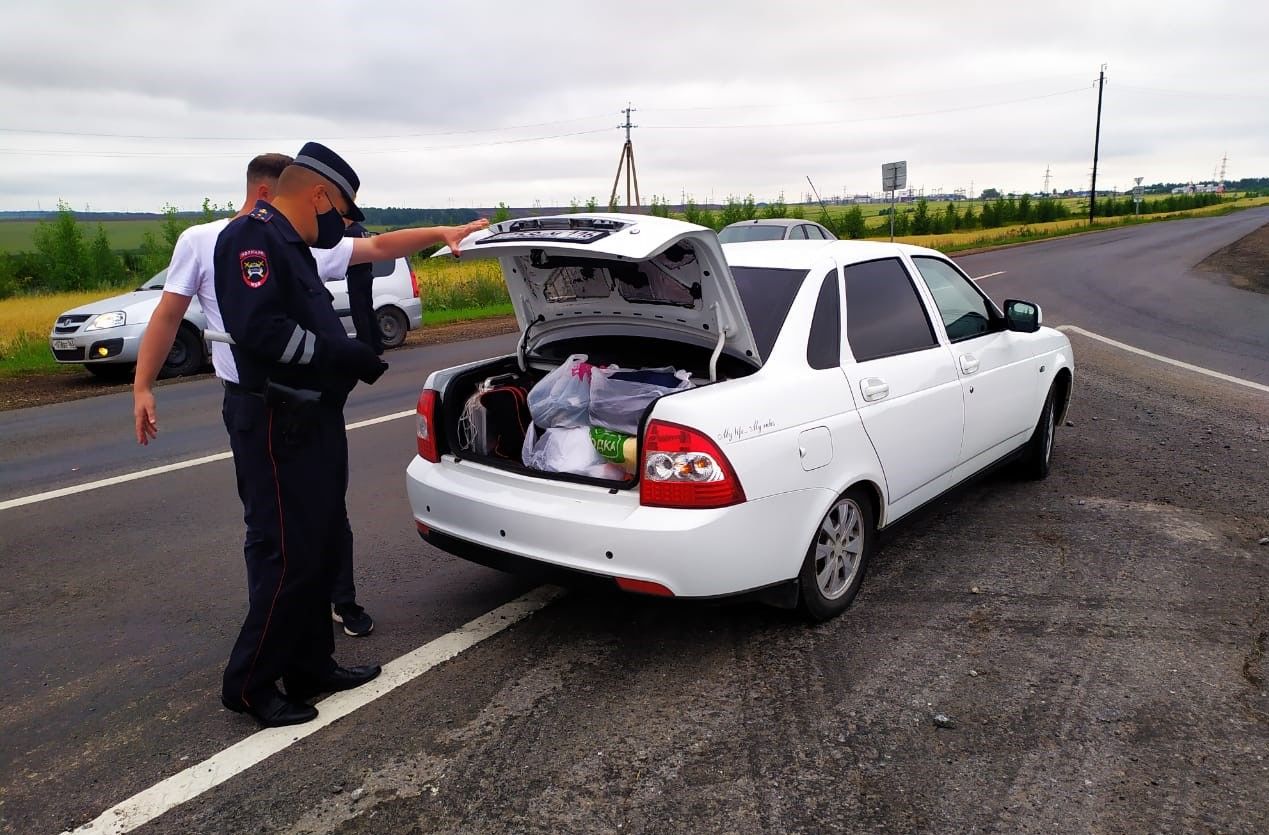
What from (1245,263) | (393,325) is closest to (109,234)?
(393,325)

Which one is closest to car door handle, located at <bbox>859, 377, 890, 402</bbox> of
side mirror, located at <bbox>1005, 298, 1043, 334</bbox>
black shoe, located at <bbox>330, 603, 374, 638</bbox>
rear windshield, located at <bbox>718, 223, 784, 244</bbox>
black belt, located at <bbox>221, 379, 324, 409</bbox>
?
side mirror, located at <bbox>1005, 298, 1043, 334</bbox>

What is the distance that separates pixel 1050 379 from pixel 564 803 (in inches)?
180

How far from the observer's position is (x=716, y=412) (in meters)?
3.49

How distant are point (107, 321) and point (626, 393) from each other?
10.3m

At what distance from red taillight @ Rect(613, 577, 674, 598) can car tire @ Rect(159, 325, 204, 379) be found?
1078 cm

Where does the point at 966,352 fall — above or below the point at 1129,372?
above

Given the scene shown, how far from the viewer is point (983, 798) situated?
113 inches

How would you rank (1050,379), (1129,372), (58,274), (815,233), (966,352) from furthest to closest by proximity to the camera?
(58,274) → (815,233) → (1129,372) → (1050,379) → (966,352)

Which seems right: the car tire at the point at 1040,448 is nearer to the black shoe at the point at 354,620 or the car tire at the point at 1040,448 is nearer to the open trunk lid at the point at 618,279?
the open trunk lid at the point at 618,279

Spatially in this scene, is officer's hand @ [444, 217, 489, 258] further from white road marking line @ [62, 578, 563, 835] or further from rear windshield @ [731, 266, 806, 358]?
white road marking line @ [62, 578, 563, 835]

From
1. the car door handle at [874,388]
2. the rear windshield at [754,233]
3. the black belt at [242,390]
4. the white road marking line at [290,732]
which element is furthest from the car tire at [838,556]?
the rear windshield at [754,233]

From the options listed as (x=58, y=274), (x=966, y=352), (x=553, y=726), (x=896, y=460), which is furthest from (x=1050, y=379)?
(x=58, y=274)

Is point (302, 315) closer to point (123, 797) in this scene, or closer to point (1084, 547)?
point (123, 797)

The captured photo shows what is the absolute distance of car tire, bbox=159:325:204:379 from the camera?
12.4 m
